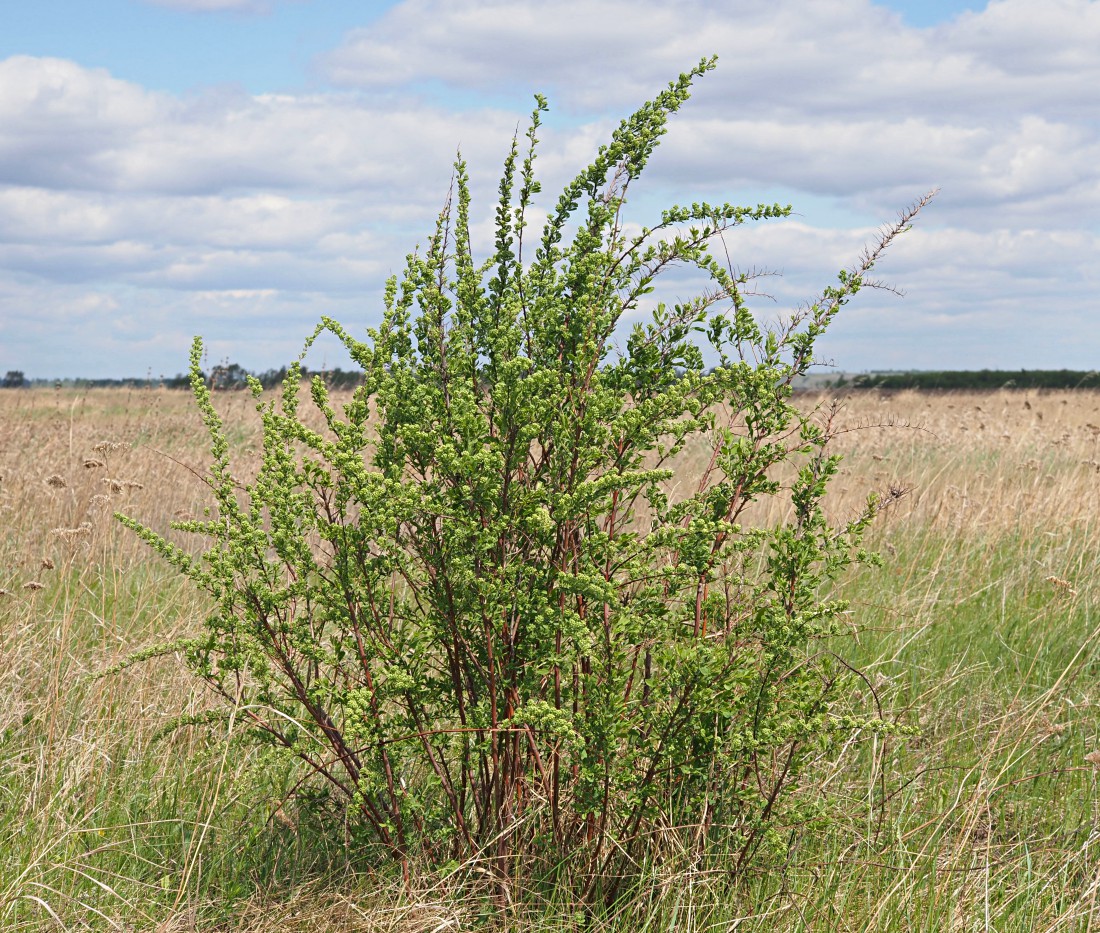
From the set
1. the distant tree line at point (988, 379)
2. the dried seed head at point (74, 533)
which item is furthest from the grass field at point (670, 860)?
the distant tree line at point (988, 379)

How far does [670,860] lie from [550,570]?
36.2 inches

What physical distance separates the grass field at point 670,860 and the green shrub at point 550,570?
8.8 inches

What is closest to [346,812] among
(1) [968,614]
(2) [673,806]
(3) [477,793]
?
(3) [477,793]

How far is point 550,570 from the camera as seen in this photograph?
280 cm

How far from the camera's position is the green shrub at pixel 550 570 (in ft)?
8.96

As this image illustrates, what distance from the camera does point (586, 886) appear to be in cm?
292

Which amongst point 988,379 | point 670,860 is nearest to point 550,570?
point 670,860

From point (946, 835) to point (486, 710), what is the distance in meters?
1.68

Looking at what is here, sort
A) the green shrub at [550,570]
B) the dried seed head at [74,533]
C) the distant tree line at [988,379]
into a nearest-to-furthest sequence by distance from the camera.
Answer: the green shrub at [550,570] → the dried seed head at [74,533] → the distant tree line at [988,379]

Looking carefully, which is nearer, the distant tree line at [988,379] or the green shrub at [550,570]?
the green shrub at [550,570]

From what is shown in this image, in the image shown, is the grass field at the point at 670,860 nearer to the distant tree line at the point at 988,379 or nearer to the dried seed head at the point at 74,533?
the dried seed head at the point at 74,533

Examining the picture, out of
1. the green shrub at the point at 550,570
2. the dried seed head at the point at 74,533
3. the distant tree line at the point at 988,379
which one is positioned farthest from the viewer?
the distant tree line at the point at 988,379

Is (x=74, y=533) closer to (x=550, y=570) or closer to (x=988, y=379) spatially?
(x=550, y=570)

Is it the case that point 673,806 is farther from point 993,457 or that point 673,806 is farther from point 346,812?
point 993,457
